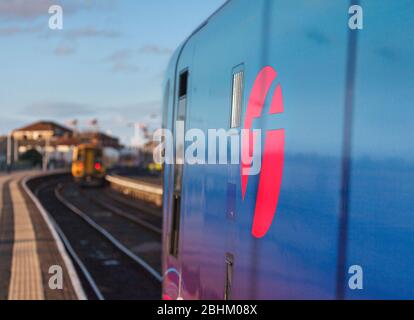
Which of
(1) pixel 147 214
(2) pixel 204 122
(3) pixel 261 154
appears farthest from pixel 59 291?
(1) pixel 147 214

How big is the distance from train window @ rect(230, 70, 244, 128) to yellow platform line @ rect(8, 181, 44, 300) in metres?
7.81

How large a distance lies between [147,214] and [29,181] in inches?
1048

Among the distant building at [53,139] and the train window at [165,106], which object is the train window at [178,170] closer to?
the train window at [165,106]

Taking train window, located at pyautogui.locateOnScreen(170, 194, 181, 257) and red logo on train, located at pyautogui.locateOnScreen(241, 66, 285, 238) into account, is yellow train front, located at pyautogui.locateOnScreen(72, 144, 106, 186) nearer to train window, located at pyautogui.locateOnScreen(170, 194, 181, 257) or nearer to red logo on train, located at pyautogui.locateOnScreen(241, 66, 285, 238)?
train window, located at pyautogui.locateOnScreen(170, 194, 181, 257)

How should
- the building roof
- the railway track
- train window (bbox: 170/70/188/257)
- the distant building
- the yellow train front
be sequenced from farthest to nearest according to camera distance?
the building roof
the distant building
the yellow train front
the railway track
train window (bbox: 170/70/188/257)

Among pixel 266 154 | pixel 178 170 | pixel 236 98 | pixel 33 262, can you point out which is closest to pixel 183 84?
pixel 178 170

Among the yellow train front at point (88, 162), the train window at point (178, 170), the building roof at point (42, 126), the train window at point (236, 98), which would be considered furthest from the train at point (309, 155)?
the building roof at point (42, 126)

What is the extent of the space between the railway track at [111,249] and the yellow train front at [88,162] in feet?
60.8

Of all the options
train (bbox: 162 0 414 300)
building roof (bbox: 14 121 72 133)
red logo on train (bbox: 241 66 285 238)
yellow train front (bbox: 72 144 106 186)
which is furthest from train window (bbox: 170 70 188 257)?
building roof (bbox: 14 121 72 133)

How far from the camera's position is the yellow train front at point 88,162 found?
180 feet

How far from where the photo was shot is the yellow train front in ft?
180

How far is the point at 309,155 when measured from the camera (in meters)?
3.82

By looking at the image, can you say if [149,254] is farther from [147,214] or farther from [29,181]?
[29,181]

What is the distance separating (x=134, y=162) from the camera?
11875cm
